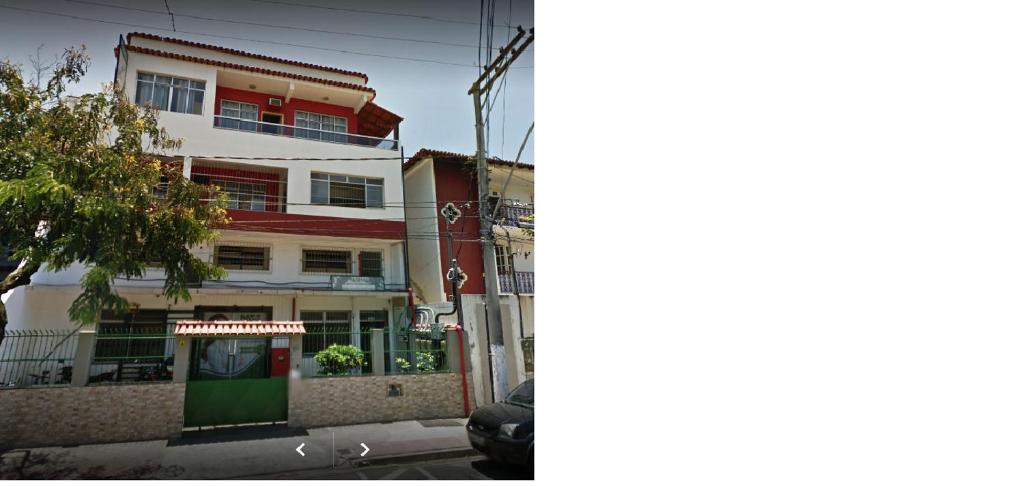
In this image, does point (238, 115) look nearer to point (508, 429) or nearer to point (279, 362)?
point (279, 362)

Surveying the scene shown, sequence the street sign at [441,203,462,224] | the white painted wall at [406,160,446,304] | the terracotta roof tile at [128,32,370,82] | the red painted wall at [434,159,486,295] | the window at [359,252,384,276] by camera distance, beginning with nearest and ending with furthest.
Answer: the terracotta roof tile at [128,32,370,82] < the window at [359,252,384,276] < the red painted wall at [434,159,486,295] < the white painted wall at [406,160,446,304] < the street sign at [441,203,462,224]

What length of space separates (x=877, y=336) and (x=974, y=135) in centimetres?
88

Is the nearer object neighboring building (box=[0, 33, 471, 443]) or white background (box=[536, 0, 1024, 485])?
white background (box=[536, 0, 1024, 485])

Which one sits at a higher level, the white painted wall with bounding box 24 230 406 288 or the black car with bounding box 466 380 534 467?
the white painted wall with bounding box 24 230 406 288

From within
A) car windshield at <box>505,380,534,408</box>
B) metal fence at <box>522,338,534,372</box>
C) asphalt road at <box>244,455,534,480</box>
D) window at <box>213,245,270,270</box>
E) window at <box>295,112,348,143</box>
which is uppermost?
window at <box>295,112,348,143</box>

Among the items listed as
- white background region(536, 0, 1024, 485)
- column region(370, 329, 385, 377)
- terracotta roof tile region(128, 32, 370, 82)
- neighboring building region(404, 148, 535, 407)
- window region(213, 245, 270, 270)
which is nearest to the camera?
white background region(536, 0, 1024, 485)

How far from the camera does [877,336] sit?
1.90 meters

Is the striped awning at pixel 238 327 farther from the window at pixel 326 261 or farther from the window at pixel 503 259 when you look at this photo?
the window at pixel 503 259

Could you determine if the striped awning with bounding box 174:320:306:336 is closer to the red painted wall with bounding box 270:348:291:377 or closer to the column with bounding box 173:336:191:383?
the red painted wall with bounding box 270:348:291:377

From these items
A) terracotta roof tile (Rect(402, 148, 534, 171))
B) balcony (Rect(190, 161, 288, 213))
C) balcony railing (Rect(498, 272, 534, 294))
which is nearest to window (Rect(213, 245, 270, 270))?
balcony (Rect(190, 161, 288, 213))

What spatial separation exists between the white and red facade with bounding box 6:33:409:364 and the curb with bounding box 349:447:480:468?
1.06m

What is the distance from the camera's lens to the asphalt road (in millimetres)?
2561

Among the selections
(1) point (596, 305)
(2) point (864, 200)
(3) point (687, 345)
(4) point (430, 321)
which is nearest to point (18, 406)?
(4) point (430, 321)

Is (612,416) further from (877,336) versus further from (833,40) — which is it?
(833,40)
